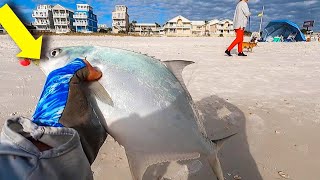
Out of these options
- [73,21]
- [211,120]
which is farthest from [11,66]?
[73,21]

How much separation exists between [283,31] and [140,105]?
26062 millimetres

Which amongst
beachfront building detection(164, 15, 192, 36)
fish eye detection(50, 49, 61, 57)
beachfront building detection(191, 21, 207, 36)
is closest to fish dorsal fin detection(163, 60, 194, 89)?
fish eye detection(50, 49, 61, 57)

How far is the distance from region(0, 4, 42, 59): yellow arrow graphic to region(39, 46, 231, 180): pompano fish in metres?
0.10

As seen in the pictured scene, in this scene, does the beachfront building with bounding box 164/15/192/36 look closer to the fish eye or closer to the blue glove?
the fish eye

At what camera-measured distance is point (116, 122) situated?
133 centimetres

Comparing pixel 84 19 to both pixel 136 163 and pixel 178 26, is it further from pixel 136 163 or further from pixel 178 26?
pixel 136 163

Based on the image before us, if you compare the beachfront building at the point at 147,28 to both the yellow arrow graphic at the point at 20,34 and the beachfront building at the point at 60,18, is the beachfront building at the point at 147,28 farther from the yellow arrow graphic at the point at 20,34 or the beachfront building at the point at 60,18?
the yellow arrow graphic at the point at 20,34

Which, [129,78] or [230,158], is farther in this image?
[230,158]

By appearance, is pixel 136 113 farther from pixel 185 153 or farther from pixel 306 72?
pixel 306 72


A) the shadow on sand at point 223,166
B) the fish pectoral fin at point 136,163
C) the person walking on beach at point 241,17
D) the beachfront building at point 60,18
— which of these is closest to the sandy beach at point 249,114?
the shadow on sand at point 223,166

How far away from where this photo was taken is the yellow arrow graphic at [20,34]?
1017 millimetres

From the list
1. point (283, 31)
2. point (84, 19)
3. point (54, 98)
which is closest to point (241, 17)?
point (54, 98)

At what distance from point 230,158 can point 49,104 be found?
6.12 ft

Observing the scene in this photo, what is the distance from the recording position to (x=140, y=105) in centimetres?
137
